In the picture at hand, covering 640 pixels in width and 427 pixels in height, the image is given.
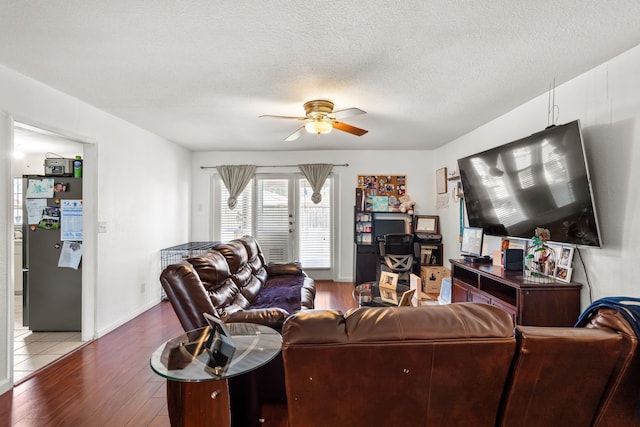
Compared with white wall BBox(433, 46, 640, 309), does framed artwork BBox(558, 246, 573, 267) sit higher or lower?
lower

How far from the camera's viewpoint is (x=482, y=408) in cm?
121

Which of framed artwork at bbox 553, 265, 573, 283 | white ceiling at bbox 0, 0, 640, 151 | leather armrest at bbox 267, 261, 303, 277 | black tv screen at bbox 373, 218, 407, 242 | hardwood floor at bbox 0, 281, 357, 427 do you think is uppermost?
white ceiling at bbox 0, 0, 640, 151

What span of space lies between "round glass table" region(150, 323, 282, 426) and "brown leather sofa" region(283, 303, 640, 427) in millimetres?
322

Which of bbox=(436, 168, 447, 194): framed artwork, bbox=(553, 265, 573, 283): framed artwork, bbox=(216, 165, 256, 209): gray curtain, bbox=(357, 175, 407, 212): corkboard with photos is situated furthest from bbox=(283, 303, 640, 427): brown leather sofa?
bbox=(216, 165, 256, 209): gray curtain

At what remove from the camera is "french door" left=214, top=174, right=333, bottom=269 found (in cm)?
582

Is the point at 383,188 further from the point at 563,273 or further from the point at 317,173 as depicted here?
the point at 563,273

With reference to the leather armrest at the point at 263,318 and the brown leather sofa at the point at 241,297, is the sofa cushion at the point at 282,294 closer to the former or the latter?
the brown leather sofa at the point at 241,297

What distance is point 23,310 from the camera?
139 inches

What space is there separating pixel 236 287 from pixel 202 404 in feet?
5.31

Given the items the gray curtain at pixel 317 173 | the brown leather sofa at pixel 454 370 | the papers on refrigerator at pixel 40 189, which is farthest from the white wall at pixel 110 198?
the brown leather sofa at pixel 454 370

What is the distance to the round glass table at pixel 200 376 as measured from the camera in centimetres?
133

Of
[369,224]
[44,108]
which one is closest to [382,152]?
→ [369,224]

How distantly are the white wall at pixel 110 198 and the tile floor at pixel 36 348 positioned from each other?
0.68 ft

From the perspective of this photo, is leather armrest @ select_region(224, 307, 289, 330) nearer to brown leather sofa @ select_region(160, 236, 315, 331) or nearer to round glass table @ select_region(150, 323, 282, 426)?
brown leather sofa @ select_region(160, 236, 315, 331)
